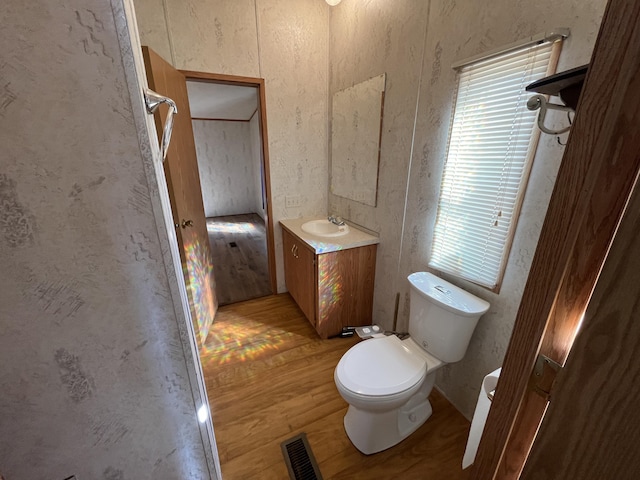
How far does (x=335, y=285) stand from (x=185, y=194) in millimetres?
1262

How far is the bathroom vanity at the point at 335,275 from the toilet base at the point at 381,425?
28.3 inches

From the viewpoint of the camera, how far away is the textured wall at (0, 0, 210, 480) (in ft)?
1.71

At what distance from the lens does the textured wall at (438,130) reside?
980mm

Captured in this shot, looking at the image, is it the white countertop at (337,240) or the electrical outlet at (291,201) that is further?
the electrical outlet at (291,201)

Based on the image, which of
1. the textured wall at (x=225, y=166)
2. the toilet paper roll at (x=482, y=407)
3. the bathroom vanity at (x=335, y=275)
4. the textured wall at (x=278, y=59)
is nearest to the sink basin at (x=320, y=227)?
the bathroom vanity at (x=335, y=275)

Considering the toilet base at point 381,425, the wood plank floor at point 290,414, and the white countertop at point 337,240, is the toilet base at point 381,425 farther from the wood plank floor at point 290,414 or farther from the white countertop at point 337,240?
the white countertop at point 337,240

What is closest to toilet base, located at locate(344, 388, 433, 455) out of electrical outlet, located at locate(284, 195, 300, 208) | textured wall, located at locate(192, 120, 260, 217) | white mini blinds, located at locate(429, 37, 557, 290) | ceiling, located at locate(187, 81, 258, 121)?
white mini blinds, located at locate(429, 37, 557, 290)

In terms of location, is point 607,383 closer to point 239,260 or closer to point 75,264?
point 75,264

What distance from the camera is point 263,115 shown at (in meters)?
2.19

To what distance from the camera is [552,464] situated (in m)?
0.45

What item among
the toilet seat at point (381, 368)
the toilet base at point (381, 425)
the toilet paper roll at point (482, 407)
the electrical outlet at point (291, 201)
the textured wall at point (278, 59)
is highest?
the textured wall at point (278, 59)

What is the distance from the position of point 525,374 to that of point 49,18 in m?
1.18

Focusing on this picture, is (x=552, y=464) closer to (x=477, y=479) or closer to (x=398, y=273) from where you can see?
(x=477, y=479)

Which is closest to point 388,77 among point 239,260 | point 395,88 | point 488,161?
point 395,88
